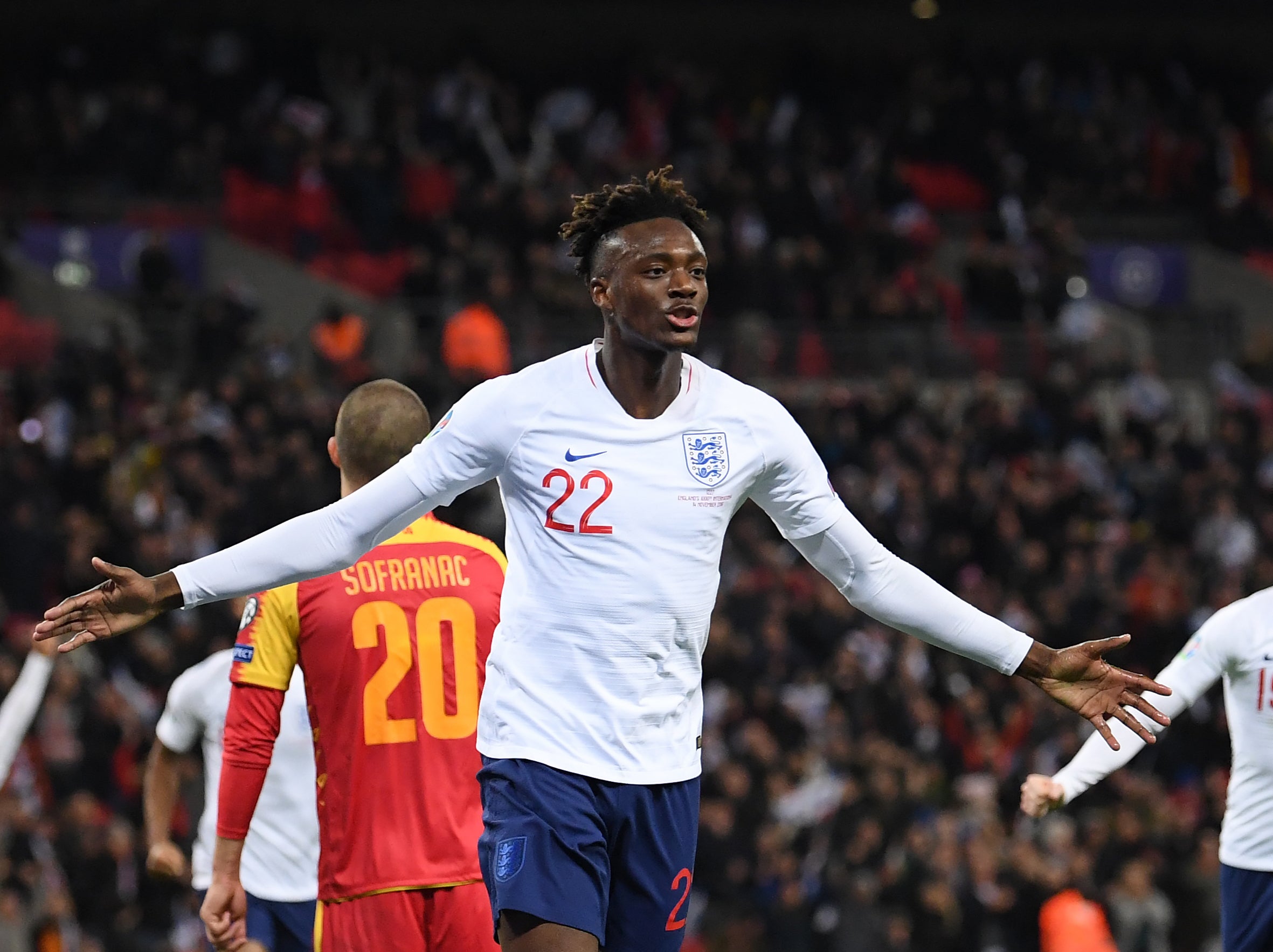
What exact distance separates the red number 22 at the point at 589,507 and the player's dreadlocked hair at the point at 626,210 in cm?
58

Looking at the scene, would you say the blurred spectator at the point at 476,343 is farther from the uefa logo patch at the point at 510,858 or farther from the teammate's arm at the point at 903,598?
the uefa logo patch at the point at 510,858

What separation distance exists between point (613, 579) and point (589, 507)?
0.61 feet

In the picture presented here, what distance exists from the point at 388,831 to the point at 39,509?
409 inches

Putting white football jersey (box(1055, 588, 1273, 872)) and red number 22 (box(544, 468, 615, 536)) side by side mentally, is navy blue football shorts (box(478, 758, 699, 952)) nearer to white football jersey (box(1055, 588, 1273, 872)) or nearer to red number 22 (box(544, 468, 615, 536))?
red number 22 (box(544, 468, 615, 536))

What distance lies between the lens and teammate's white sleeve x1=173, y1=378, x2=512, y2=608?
4.17 m

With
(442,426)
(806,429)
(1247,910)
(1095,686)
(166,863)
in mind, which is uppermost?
(806,429)

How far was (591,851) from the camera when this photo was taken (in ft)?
13.9

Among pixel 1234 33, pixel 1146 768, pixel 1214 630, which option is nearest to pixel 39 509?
pixel 1146 768

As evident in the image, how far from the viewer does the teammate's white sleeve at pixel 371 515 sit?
164 inches

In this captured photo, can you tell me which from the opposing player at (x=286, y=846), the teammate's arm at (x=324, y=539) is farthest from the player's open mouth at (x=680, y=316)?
the opposing player at (x=286, y=846)

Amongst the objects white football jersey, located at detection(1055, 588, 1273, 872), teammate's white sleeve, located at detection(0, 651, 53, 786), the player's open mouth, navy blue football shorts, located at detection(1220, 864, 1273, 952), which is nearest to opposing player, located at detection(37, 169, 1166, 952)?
the player's open mouth

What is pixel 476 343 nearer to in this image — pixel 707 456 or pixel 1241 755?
pixel 1241 755

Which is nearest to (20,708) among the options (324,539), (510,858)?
(324,539)

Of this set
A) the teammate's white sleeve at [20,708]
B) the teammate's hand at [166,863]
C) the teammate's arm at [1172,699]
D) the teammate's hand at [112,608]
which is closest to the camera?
the teammate's hand at [112,608]
